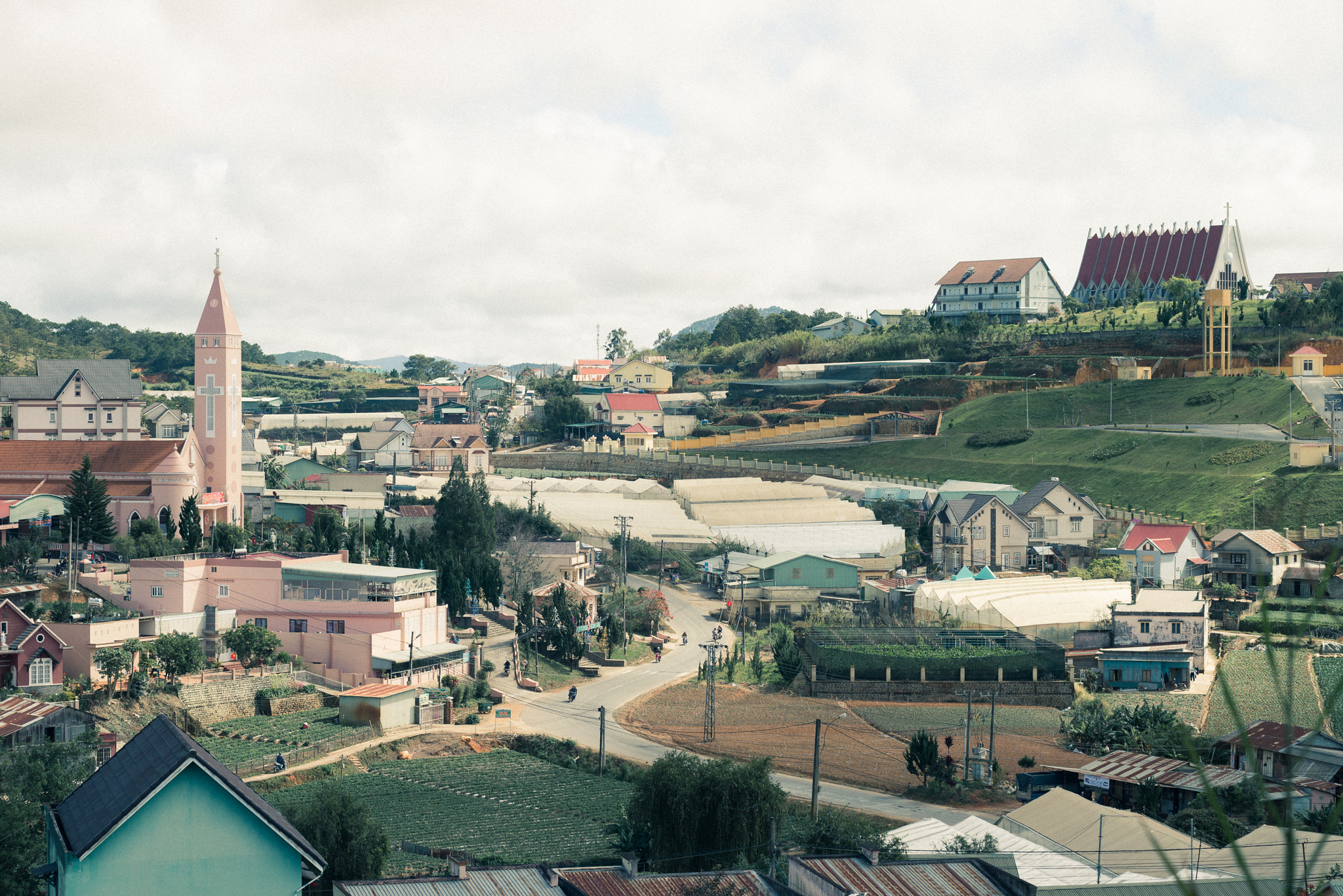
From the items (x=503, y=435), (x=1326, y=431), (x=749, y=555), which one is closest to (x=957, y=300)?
(x=503, y=435)

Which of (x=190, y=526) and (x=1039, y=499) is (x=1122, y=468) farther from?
(x=190, y=526)

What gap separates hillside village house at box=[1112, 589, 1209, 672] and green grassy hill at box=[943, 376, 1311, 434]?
31768mm

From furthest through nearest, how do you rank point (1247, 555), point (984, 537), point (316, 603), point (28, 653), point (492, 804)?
point (984, 537) → point (1247, 555) → point (316, 603) → point (28, 653) → point (492, 804)

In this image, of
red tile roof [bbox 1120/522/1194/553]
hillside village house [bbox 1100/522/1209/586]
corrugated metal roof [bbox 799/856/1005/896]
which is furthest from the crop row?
red tile roof [bbox 1120/522/1194/553]

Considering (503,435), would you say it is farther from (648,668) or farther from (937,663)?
(937,663)

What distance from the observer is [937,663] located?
44.2 metres

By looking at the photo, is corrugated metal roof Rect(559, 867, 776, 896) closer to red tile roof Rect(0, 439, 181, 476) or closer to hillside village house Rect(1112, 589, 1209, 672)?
hillside village house Rect(1112, 589, 1209, 672)

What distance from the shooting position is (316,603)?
1797 inches

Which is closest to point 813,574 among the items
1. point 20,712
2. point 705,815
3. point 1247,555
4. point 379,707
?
point 1247,555

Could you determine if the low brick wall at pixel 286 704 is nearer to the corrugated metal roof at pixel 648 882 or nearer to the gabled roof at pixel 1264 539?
the corrugated metal roof at pixel 648 882

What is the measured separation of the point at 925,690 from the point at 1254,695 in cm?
1029

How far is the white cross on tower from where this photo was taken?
196ft

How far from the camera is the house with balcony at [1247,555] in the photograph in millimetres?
53125

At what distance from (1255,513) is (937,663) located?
2347 cm
